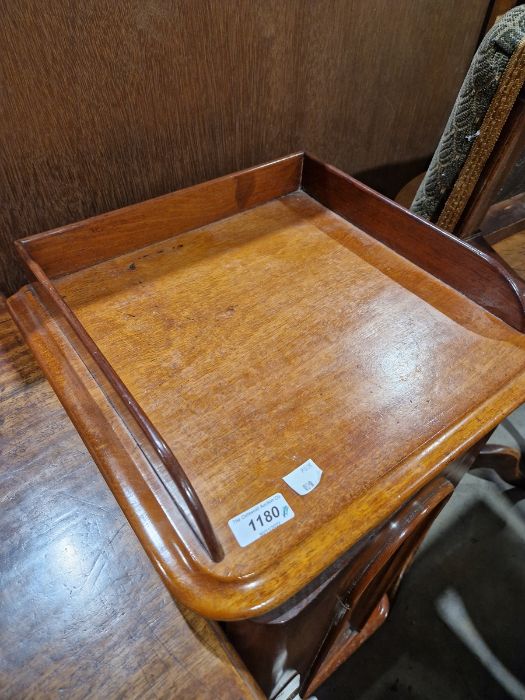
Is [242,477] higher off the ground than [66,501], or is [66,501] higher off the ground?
[242,477]

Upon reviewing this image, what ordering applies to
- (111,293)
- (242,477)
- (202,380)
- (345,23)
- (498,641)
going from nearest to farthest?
(242,477)
(202,380)
(111,293)
(345,23)
(498,641)

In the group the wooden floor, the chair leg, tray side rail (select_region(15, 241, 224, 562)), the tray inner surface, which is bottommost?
the chair leg

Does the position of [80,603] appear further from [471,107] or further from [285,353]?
[471,107]

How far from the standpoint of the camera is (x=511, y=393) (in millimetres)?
635

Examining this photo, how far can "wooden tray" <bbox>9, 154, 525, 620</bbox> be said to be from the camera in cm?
51

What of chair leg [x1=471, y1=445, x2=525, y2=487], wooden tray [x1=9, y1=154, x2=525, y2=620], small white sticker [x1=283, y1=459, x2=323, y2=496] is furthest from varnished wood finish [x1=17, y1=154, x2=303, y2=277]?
chair leg [x1=471, y1=445, x2=525, y2=487]

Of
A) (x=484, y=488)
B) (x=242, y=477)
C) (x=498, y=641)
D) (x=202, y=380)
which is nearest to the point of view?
(x=242, y=477)

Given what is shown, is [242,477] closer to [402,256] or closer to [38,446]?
[38,446]

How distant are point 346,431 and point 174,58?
685mm

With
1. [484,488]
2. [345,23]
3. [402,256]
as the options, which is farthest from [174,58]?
[484,488]

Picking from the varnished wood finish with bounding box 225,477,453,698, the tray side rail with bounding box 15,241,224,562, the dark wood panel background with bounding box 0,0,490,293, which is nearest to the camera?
the tray side rail with bounding box 15,241,224,562

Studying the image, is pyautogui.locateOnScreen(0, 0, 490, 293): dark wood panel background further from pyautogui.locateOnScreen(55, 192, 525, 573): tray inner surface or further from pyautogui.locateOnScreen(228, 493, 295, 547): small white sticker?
pyautogui.locateOnScreen(228, 493, 295, 547): small white sticker

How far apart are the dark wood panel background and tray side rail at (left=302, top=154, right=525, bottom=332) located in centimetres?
20

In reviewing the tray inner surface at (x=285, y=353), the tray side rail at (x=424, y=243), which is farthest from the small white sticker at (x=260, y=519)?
the tray side rail at (x=424, y=243)
